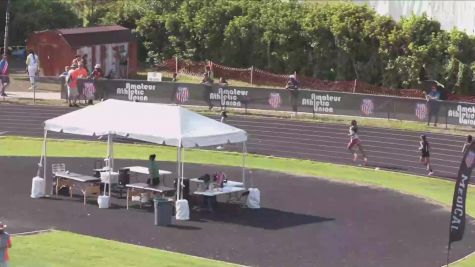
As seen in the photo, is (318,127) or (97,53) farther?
(97,53)

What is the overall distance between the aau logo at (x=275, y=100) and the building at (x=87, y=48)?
12959 mm

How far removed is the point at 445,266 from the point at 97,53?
38.5 metres

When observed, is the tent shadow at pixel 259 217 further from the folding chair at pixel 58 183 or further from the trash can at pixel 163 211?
the folding chair at pixel 58 183

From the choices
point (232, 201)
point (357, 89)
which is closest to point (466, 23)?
point (357, 89)

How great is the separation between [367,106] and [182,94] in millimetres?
9132

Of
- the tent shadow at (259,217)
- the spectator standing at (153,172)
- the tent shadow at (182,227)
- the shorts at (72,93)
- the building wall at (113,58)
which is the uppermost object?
the building wall at (113,58)

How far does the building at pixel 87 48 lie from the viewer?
2338 inches

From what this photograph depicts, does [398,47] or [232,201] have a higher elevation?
[398,47]

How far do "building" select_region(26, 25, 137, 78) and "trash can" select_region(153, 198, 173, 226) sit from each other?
29666 mm

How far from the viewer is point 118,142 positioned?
45844 mm

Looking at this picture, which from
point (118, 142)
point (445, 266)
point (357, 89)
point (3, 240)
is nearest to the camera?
point (3, 240)

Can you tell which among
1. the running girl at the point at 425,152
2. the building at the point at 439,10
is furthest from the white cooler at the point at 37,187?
the building at the point at 439,10

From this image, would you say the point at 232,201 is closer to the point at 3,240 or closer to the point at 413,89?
the point at 3,240

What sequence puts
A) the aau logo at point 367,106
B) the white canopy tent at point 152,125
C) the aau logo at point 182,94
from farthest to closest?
the aau logo at point 182,94
the aau logo at point 367,106
the white canopy tent at point 152,125
